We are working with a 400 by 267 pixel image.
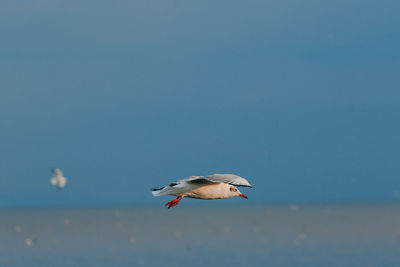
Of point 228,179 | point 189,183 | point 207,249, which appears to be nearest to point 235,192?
point 189,183

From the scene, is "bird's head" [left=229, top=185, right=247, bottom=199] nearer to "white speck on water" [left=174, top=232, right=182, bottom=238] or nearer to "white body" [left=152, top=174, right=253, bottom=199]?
"white body" [left=152, top=174, right=253, bottom=199]

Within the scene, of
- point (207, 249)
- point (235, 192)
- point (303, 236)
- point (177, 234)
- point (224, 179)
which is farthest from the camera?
point (177, 234)

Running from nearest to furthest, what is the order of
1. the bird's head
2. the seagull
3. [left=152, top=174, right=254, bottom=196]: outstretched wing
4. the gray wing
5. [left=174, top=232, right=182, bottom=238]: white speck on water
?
the gray wing < [left=152, top=174, right=254, bottom=196]: outstretched wing < the seagull < the bird's head < [left=174, top=232, right=182, bottom=238]: white speck on water

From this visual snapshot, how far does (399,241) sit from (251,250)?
16.2 metres

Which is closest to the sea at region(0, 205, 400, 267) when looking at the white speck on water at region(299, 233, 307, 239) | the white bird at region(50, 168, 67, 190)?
the white speck on water at region(299, 233, 307, 239)

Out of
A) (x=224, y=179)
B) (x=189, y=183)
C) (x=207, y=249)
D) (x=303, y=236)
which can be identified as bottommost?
(x=224, y=179)

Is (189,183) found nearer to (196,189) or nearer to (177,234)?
(196,189)

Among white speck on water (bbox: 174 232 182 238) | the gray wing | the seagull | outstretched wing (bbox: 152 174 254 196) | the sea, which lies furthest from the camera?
white speck on water (bbox: 174 232 182 238)

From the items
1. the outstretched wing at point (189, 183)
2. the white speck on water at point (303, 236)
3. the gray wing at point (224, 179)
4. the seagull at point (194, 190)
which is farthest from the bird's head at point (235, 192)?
the white speck on water at point (303, 236)

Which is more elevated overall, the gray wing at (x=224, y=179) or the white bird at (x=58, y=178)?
the white bird at (x=58, y=178)

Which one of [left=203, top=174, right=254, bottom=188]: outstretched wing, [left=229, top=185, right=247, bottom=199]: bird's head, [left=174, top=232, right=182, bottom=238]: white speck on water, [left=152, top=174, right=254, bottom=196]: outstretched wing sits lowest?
[left=203, top=174, right=254, bottom=188]: outstretched wing

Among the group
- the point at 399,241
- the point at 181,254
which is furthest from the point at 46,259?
the point at 399,241

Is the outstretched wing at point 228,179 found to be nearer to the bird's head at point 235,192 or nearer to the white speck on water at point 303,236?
the bird's head at point 235,192

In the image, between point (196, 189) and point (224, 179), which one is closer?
point (224, 179)
